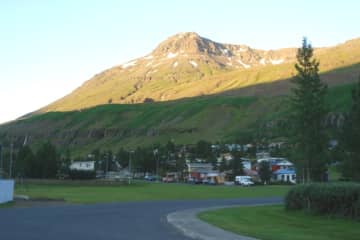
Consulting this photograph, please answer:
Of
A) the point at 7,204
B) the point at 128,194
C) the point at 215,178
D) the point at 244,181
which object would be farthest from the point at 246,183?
the point at 7,204

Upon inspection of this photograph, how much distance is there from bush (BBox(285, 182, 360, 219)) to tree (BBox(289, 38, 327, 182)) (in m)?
22.3

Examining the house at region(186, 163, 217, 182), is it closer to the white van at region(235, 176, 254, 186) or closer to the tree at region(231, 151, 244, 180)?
the tree at region(231, 151, 244, 180)

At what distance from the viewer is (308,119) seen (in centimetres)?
6028

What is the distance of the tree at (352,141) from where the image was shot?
47.6 meters

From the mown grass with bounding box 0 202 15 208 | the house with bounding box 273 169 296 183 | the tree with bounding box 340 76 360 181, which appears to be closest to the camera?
the mown grass with bounding box 0 202 15 208

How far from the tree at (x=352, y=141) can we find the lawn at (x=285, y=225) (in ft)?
42.8

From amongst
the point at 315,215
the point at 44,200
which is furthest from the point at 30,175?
the point at 315,215

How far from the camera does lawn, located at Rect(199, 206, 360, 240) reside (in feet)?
77.2

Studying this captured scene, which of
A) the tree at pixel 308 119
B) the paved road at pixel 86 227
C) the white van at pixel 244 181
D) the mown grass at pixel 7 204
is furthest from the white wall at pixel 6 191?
the white van at pixel 244 181

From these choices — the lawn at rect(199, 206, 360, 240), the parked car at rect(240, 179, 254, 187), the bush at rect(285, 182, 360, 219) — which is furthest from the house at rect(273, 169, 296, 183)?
the lawn at rect(199, 206, 360, 240)

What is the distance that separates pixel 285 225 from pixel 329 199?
19.5ft

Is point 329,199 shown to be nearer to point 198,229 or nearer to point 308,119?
point 198,229

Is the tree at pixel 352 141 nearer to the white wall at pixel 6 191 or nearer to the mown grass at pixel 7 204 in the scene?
the mown grass at pixel 7 204

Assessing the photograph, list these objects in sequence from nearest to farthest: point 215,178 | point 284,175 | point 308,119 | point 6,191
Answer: point 6,191, point 308,119, point 284,175, point 215,178
